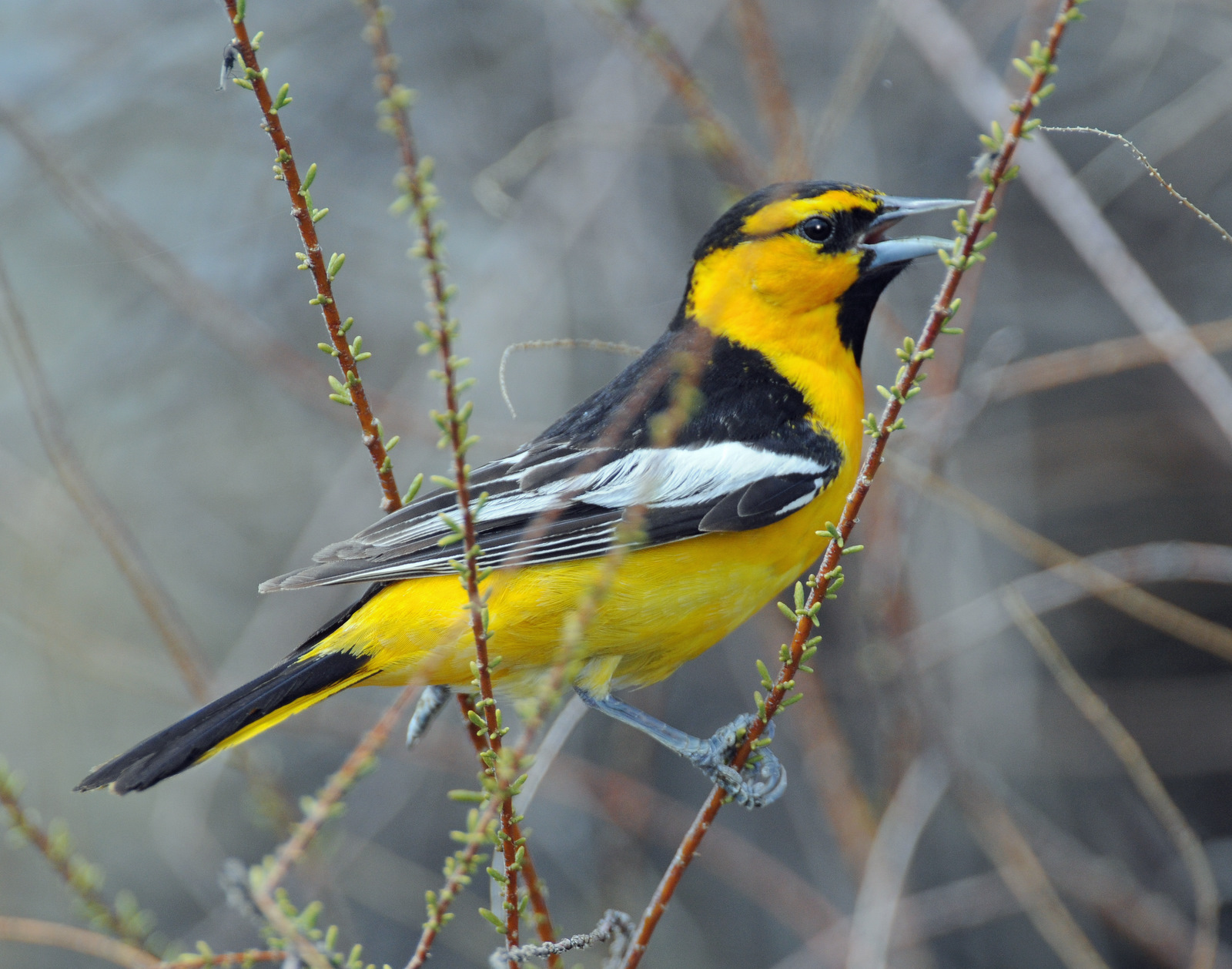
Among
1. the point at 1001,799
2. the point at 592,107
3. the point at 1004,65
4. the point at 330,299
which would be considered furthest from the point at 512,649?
the point at 1004,65

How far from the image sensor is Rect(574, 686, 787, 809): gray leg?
82.3 inches

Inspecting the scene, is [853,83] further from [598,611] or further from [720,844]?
[720,844]

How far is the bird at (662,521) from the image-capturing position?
2.17 metres

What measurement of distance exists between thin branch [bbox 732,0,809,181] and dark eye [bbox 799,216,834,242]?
0.52m

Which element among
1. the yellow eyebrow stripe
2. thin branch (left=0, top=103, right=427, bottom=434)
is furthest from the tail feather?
the yellow eyebrow stripe

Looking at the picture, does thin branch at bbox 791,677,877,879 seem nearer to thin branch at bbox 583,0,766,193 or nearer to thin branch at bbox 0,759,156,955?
thin branch at bbox 583,0,766,193

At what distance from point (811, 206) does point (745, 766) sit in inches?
51.8

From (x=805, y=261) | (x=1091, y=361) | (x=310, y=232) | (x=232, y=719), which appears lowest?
(x=232, y=719)

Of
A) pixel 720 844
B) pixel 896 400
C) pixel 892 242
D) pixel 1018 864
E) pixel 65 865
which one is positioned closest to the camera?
pixel 896 400

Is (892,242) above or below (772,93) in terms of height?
below

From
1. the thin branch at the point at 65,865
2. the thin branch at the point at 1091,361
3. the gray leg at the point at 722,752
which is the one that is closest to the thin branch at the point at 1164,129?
the thin branch at the point at 1091,361

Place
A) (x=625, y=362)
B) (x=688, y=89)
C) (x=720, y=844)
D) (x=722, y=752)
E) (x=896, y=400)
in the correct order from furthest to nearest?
1. (x=625, y=362)
2. (x=720, y=844)
3. (x=688, y=89)
4. (x=722, y=752)
5. (x=896, y=400)

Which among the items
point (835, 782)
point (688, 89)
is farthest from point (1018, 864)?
point (688, 89)

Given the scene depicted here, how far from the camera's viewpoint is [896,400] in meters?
1.36
